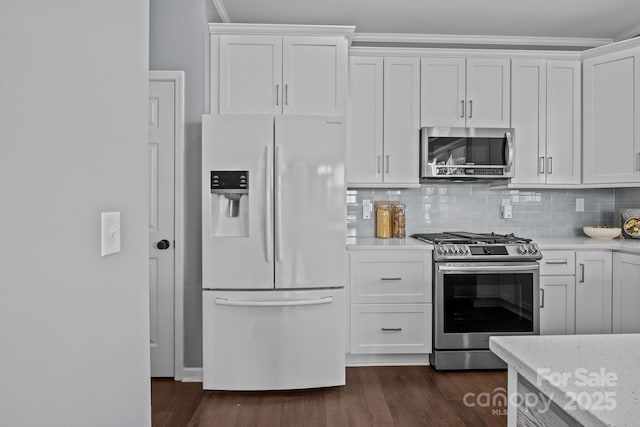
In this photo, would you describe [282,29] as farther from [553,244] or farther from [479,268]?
[553,244]

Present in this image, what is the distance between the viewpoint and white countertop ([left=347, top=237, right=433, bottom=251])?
9.96ft

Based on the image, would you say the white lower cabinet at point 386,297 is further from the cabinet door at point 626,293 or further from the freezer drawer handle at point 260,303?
the cabinet door at point 626,293

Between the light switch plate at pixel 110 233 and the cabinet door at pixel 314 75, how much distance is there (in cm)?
212

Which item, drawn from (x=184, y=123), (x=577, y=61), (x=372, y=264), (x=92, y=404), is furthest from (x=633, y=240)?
(x=92, y=404)

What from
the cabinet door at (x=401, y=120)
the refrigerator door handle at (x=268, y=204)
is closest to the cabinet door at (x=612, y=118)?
the cabinet door at (x=401, y=120)

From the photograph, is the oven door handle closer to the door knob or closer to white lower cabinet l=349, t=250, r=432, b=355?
white lower cabinet l=349, t=250, r=432, b=355

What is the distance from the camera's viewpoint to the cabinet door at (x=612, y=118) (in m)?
3.23

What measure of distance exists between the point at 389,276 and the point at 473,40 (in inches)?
87.5

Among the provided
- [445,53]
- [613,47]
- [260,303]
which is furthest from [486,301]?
[613,47]

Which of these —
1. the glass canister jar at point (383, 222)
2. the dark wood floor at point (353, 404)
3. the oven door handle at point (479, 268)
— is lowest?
the dark wood floor at point (353, 404)

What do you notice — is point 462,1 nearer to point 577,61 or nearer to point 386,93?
point 386,93

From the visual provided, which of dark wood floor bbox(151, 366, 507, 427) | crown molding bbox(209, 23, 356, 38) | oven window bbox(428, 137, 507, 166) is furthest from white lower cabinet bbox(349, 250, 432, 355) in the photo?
crown molding bbox(209, 23, 356, 38)

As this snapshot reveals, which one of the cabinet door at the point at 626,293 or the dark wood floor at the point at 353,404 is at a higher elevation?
the cabinet door at the point at 626,293

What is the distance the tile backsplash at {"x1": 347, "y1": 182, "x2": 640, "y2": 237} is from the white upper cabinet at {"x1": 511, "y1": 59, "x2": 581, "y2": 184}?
31 centimetres
